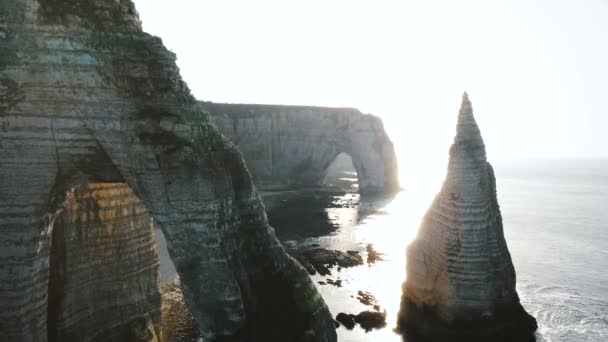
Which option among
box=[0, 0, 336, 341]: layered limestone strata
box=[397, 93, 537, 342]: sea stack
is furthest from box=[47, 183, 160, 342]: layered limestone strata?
box=[397, 93, 537, 342]: sea stack

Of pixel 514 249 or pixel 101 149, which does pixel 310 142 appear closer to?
pixel 514 249

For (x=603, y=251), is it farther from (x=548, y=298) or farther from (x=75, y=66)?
(x=75, y=66)

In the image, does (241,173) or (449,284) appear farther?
(449,284)

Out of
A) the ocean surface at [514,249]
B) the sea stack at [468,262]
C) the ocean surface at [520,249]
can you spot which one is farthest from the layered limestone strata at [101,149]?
the ocean surface at [520,249]

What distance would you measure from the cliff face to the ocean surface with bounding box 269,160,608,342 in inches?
268

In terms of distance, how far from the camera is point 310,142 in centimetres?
7000

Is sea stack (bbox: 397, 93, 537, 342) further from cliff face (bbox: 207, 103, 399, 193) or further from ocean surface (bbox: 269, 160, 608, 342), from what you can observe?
cliff face (bbox: 207, 103, 399, 193)

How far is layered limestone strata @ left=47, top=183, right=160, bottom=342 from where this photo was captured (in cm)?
1112

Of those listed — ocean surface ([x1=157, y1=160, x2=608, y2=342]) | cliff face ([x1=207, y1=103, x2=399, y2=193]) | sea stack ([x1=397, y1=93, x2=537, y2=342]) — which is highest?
cliff face ([x1=207, y1=103, x2=399, y2=193])

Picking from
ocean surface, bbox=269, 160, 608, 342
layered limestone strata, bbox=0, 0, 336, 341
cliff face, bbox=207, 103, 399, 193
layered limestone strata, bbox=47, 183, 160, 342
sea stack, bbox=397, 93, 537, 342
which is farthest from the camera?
cliff face, bbox=207, 103, 399, 193

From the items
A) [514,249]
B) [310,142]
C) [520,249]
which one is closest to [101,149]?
[514,249]

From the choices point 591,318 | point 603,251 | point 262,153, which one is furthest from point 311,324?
point 262,153

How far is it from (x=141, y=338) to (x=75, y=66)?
8834 mm

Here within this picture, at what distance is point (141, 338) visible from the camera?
13406mm
